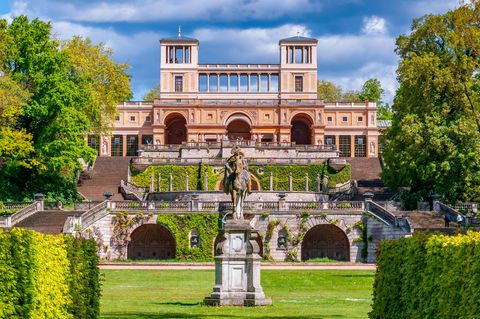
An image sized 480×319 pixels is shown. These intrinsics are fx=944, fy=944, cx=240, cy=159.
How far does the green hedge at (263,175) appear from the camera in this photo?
70.4 metres

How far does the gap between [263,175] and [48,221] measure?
23196 millimetres

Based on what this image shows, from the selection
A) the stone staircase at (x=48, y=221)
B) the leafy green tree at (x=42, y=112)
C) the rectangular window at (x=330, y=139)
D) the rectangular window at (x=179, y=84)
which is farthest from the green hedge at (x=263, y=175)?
the rectangular window at (x=179, y=84)

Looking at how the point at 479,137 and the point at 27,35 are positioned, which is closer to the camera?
the point at 479,137

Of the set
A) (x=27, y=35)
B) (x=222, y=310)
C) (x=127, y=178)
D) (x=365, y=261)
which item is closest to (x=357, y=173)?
(x=127, y=178)

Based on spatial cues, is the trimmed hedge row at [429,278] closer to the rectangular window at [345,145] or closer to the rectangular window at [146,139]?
the rectangular window at [345,145]

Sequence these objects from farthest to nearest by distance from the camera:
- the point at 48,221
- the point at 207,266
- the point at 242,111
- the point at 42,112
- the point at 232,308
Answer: the point at 242,111 < the point at 42,112 < the point at 48,221 < the point at 207,266 < the point at 232,308

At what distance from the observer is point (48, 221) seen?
169 feet

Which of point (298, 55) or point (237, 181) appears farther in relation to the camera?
point (298, 55)

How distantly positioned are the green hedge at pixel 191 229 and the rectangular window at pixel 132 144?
38.6 metres

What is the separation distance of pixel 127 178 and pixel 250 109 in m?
23.8

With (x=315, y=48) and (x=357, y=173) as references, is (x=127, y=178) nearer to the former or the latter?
(x=357, y=173)

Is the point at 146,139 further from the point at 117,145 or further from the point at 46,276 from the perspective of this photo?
the point at 46,276

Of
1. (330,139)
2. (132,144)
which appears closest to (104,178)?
(132,144)

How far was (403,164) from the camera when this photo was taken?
5688 centimetres
